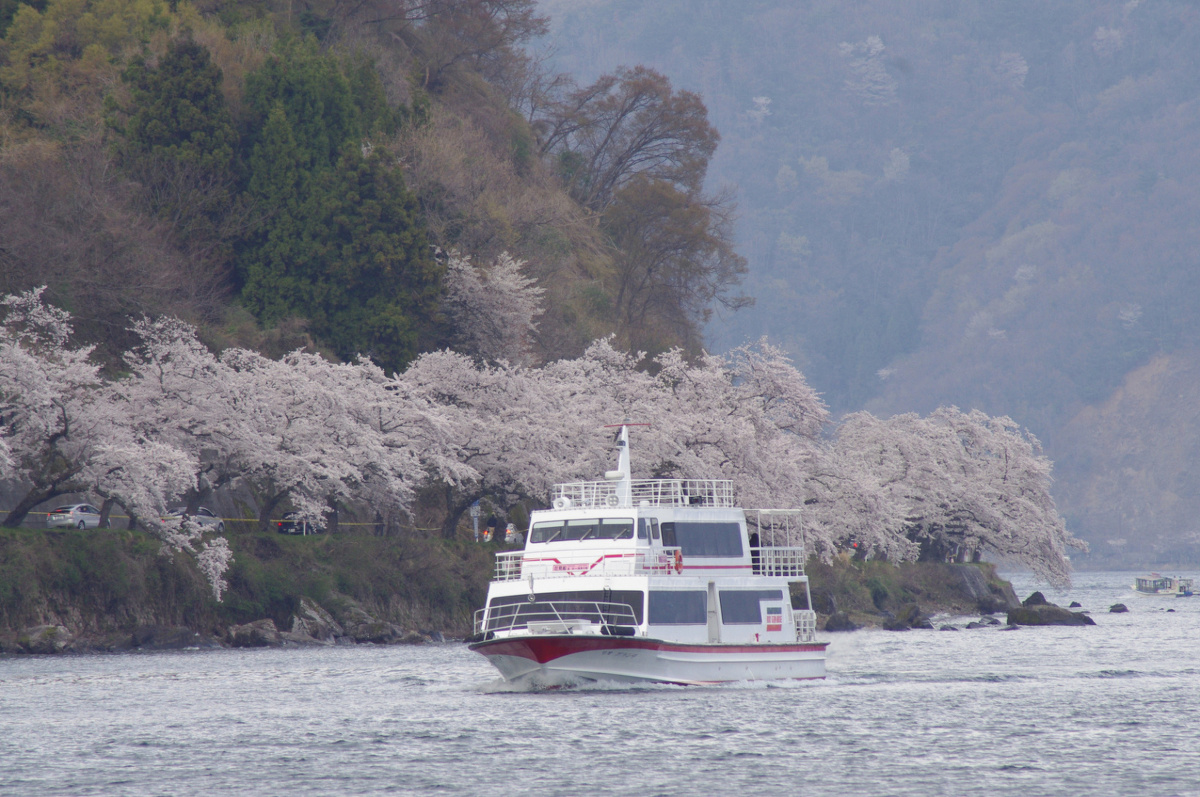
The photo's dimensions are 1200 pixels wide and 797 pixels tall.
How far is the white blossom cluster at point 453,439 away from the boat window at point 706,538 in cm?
1737

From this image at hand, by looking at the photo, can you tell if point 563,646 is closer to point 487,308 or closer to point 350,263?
point 350,263

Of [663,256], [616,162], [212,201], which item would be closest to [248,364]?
[212,201]

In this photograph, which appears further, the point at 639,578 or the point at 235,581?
the point at 235,581

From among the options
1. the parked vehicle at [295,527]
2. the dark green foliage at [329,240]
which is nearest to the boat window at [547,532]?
the parked vehicle at [295,527]

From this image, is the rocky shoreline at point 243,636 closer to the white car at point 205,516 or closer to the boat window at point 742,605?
the white car at point 205,516

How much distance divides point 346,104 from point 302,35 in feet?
59.6

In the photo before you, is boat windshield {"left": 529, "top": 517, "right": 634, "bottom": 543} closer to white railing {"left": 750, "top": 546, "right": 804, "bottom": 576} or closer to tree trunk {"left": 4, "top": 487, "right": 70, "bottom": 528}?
white railing {"left": 750, "top": 546, "right": 804, "bottom": 576}

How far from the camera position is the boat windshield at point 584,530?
3725cm

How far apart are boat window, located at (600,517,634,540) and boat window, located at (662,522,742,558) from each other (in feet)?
3.53

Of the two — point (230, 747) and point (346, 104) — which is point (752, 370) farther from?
point (230, 747)

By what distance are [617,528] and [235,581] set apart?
22673 mm

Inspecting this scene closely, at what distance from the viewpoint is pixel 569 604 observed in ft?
120

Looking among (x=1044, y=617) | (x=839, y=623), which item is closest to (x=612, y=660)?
(x=839, y=623)

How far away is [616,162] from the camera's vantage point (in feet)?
385
